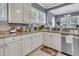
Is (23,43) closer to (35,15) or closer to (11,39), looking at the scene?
(11,39)

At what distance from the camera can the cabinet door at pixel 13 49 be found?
1425mm

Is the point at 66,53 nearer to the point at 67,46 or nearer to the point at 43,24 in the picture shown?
the point at 67,46

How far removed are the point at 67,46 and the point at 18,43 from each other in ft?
4.49

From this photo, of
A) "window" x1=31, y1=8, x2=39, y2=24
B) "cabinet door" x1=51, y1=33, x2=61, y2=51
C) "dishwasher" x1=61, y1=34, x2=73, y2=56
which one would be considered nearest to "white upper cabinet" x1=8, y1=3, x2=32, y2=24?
"window" x1=31, y1=8, x2=39, y2=24

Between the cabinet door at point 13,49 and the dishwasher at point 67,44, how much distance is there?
4.21 feet

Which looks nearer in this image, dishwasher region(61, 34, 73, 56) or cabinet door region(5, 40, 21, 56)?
cabinet door region(5, 40, 21, 56)

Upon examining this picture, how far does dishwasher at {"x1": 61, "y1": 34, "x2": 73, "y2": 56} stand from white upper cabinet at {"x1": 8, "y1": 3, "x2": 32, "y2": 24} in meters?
1.25

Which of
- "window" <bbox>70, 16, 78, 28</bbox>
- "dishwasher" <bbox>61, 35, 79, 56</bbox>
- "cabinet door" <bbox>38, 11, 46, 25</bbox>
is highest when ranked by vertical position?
"cabinet door" <bbox>38, 11, 46, 25</bbox>

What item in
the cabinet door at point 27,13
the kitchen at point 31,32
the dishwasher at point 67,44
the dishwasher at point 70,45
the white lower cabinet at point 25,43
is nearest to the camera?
the kitchen at point 31,32

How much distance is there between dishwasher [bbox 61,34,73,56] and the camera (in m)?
2.14

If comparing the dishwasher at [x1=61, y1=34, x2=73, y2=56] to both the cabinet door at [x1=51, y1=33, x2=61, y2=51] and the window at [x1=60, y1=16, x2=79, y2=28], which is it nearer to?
the cabinet door at [x1=51, y1=33, x2=61, y2=51]

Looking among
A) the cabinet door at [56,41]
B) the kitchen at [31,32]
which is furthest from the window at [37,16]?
the cabinet door at [56,41]

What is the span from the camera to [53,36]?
2709 mm

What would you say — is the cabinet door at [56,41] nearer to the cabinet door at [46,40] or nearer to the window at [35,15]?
the cabinet door at [46,40]
